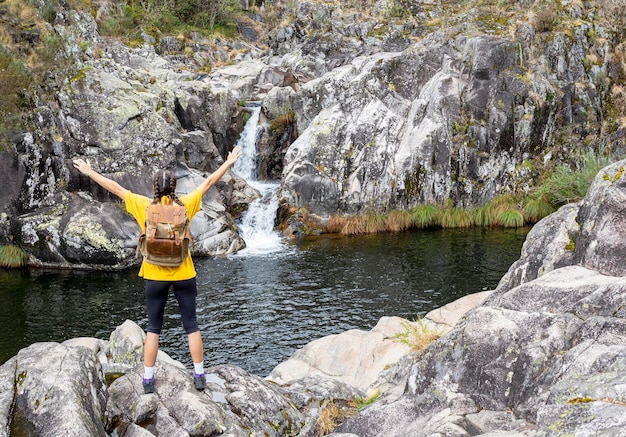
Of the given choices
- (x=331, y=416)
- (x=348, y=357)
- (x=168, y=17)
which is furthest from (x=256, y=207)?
(x=168, y=17)

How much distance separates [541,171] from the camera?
3484cm

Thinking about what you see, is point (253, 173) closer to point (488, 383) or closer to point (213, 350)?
point (213, 350)

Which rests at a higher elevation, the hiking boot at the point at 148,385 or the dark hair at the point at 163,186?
the dark hair at the point at 163,186

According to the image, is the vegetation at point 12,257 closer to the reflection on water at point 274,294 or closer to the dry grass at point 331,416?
the reflection on water at point 274,294

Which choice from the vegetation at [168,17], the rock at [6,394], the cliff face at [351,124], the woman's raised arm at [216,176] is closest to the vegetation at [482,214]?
the cliff face at [351,124]

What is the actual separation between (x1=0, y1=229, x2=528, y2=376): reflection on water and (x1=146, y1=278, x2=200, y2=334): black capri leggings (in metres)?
8.82

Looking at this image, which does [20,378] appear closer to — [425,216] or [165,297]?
[165,297]

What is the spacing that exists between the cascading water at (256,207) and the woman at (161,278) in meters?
20.7

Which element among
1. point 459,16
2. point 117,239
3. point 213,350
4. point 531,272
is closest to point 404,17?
point 459,16

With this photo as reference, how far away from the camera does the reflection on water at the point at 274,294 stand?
60.3 ft

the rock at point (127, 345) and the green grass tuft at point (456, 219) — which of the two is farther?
the green grass tuft at point (456, 219)

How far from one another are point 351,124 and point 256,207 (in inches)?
325

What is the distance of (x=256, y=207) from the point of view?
3353 cm

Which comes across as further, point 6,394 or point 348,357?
point 348,357
